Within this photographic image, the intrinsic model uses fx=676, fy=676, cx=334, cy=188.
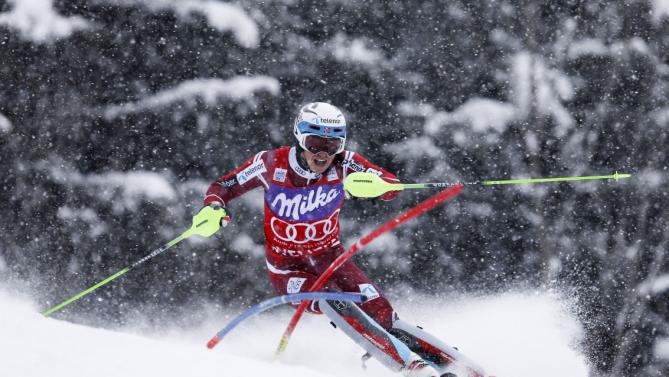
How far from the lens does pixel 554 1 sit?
1377 centimetres

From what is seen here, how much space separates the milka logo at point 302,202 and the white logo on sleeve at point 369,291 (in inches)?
25.9

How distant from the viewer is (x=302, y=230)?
16.1ft

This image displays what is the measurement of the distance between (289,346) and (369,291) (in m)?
2.57

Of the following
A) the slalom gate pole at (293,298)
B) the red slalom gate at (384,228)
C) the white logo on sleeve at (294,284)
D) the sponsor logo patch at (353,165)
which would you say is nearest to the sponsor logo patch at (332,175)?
the sponsor logo patch at (353,165)

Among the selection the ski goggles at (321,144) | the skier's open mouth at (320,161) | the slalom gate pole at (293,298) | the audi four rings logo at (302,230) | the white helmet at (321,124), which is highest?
the white helmet at (321,124)

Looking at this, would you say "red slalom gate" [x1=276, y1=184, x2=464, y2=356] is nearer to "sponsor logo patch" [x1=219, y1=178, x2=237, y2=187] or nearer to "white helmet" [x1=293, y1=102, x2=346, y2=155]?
"white helmet" [x1=293, y1=102, x2=346, y2=155]

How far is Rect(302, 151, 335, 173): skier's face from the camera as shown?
4645mm

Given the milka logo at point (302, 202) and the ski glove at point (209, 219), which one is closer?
the ski glove at point (209, 219)

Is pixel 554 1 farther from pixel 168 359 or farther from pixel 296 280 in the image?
pixel 168 359


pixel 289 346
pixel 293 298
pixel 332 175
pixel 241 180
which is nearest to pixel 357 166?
pixel 332 175

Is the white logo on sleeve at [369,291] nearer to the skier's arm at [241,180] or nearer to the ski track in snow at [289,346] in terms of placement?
the ski track in snow at [289,346]

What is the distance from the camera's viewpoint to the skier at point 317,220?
14.8ft

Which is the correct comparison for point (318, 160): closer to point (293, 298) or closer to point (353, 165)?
point (353, 165)

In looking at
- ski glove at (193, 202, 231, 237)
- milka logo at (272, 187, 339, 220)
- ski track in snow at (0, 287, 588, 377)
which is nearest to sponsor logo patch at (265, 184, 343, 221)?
milka logo at (272, 187, 339, 220)
